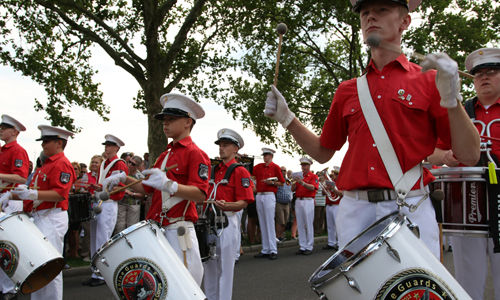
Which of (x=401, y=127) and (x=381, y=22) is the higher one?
(x=381, y=22)

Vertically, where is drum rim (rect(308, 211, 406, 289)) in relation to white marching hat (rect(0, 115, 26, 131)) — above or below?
below

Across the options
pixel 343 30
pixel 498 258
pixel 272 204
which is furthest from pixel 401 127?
pixel 343 30

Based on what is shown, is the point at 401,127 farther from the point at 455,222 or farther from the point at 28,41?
the point at 28,41

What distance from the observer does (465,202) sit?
2914 millimetres

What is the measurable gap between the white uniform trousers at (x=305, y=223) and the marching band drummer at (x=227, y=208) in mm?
4879

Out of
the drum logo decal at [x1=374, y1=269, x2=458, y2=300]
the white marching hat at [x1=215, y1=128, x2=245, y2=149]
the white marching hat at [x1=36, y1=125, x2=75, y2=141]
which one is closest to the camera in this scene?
the drum logo decal at [x1=374, y1=269, x2=458, y2=300]

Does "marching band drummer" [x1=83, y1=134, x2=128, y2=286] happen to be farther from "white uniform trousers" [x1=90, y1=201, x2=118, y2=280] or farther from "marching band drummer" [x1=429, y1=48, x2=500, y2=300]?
"marching band drummer" [x1=429, y1=48, x2=500, y2=300]

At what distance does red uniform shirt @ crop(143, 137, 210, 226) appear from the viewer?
3.64 m

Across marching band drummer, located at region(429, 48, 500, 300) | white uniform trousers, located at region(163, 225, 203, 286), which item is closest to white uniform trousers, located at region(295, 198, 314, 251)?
white uniform trousers, located at region(163, 225, 203, 286)

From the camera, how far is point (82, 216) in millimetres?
7289

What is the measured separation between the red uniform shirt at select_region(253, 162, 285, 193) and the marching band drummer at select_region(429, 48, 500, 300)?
788 centimetres

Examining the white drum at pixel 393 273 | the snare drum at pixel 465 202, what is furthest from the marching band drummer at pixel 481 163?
the white drum at pixel 393 273

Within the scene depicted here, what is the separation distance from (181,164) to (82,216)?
14.2ft

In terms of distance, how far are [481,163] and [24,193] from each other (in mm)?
4628
